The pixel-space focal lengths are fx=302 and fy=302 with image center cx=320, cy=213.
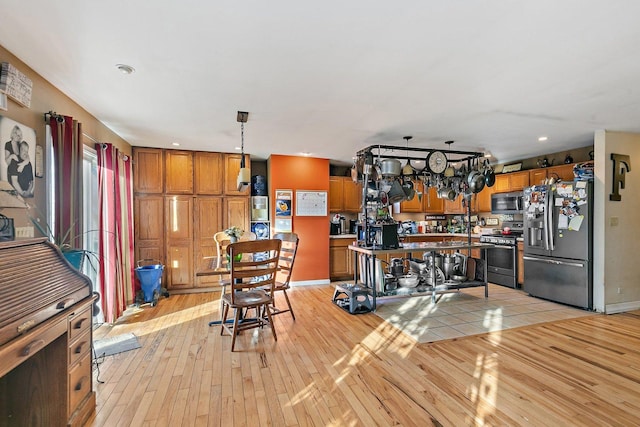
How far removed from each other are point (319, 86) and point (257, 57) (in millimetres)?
648

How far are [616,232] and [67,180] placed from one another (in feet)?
20.9

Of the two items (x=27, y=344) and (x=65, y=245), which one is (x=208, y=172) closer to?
(x=65, y=245)

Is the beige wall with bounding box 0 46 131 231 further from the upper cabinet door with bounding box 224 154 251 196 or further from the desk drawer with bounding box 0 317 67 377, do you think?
the upper cabinet door with bounding box 224 154 251 196

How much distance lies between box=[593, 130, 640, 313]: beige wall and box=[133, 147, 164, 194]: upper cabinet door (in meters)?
6.44

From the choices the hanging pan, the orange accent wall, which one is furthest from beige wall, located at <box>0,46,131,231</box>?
the hanging pan

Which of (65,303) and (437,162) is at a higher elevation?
(437,162)

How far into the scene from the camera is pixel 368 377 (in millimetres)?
Result: 2418

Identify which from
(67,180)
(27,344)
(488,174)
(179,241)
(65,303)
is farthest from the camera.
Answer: (179,241)

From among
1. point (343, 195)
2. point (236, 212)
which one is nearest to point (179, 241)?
point (236, 212)

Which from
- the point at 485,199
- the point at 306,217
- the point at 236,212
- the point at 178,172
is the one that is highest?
the point at 178,172

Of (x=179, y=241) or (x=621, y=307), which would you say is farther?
(x=179, y=241)

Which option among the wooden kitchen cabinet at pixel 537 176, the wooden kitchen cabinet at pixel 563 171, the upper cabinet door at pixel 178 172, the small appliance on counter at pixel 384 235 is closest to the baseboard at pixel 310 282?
the small appliance on counter at pixel 384 235

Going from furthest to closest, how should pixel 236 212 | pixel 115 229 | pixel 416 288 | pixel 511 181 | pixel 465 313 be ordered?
pixel 511 181, pixel 236 212, pixel 416 288, pixel 465 313, pixel 115 229

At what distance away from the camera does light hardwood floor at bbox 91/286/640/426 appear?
6.45 feet
